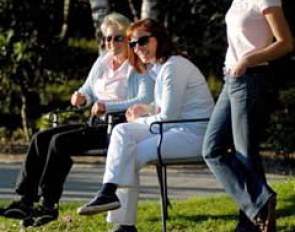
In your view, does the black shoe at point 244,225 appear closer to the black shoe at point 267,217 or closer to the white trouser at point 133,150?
the black shoe at point 267,217

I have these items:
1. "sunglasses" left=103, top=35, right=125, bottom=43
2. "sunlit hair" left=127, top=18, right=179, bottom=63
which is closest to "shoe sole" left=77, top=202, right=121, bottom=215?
"sunlit hair" left=127, top=18, right=179, bottom=63

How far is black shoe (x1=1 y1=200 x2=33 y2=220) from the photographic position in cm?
705

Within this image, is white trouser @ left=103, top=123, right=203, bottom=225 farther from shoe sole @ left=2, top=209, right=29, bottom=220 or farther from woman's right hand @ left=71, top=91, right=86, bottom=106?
woman's right hand @ left=71, top=91, right=86, bottom=106

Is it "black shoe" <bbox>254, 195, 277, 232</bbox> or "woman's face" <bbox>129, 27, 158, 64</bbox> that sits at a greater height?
"woman's face" <bbox>129, 27, 158, 64</bbox>

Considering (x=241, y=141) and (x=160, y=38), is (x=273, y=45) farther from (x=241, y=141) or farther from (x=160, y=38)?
(x=160, y=38)

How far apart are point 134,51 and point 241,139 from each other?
1.32m

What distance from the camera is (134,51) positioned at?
23.5ft

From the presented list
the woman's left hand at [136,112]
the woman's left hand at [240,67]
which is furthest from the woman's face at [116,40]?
the woman's left hand at [240,67]

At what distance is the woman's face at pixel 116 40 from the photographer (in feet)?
25.0

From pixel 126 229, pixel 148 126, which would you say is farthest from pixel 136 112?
pixel 126 229

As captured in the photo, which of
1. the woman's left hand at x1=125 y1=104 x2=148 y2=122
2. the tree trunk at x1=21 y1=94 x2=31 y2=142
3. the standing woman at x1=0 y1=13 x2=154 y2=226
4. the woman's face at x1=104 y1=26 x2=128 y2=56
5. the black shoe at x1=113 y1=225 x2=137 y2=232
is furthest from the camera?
the tree trunk at x1=21 y1=94 x2=31 y2=142

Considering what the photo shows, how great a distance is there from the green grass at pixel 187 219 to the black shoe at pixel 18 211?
0.89 ft

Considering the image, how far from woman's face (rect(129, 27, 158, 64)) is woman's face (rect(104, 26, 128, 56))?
2.18 feet

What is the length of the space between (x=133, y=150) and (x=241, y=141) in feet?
2.47
